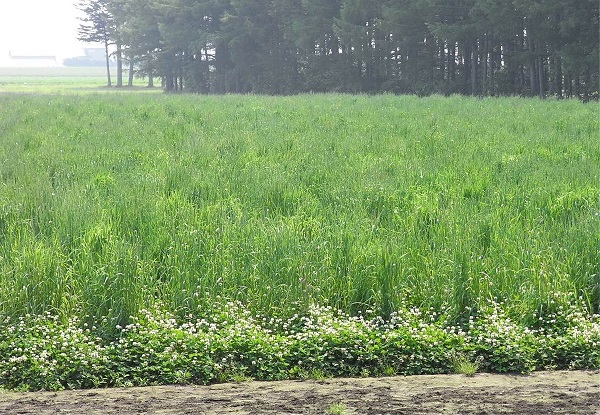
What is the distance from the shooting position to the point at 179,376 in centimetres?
638

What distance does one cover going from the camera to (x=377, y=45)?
65.1 m

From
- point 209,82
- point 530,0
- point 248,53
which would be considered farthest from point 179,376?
point 209,82

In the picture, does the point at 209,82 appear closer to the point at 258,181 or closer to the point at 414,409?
the point at 258,181

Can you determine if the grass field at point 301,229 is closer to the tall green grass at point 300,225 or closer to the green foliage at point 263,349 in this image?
the tall green grass at point 300,225

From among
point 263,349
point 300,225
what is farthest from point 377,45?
point 263,349

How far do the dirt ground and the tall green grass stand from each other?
3.83 ft

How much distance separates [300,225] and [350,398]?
378cm

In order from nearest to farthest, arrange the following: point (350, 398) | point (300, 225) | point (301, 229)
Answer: point (350, 398) → point (301, 229) → point (300, 225)

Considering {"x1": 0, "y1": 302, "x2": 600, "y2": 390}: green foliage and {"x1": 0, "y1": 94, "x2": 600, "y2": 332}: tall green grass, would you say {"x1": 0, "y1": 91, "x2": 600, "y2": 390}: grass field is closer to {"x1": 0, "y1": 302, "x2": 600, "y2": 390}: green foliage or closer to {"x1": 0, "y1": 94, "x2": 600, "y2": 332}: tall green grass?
{"x1": 0, "y1": 94, "x2": 600, "y2": 332}: tall green grass

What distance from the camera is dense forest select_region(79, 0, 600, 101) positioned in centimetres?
4875

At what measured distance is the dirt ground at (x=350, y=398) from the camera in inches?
223

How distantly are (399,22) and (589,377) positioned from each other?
54.2 m

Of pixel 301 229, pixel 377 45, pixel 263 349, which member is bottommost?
pixel 263 349

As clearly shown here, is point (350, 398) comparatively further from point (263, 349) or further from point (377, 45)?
point (377, 45)
